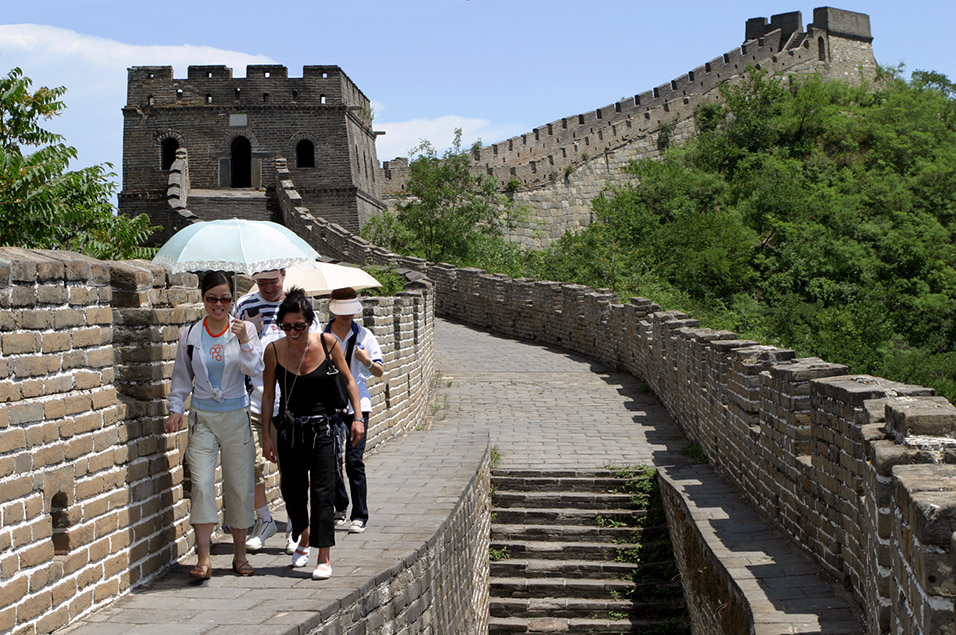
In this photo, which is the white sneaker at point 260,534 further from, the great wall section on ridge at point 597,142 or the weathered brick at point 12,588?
the great wall section on ridge at point 597,142

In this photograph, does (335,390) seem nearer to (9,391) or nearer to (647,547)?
(9,391)

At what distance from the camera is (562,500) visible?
11.0 metres

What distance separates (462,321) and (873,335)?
8.89 m

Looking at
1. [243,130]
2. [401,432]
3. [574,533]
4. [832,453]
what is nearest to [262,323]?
[832,453]

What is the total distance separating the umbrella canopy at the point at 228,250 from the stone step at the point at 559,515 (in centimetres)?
409

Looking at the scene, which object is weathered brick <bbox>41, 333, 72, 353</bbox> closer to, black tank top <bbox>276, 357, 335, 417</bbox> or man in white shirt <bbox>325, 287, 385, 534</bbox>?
→ black tank top <bbox>276, 357, 335, 417</bbox>

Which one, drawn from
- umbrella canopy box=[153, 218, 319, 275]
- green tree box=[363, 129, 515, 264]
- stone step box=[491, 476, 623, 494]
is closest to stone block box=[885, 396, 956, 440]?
umbrella canopy box=[153, 218, 319, 275]

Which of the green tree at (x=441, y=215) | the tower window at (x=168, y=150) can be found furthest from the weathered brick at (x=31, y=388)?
the tower window at (x=168, y=150)

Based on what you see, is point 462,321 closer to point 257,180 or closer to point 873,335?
point 873,335

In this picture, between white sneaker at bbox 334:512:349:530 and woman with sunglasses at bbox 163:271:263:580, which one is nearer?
woman with sunglasses at bbox 163:271:263:580

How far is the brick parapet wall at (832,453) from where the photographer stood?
3.49 metres

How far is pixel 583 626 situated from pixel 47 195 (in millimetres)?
8682

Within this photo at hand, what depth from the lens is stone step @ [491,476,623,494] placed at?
11.1 m

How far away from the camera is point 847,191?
34188 mm
